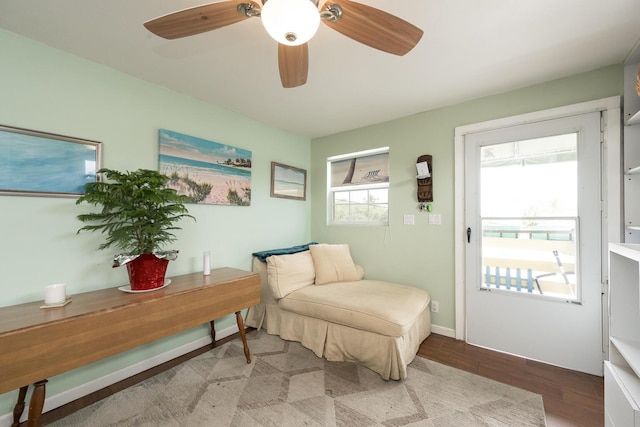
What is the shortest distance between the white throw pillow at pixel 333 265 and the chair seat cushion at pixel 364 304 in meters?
0.11

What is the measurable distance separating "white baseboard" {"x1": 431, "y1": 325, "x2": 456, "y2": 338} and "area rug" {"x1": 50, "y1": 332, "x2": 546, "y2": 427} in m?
0.55

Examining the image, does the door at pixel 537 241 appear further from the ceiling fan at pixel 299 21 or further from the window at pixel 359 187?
the ceiling fan at pixel 299 21

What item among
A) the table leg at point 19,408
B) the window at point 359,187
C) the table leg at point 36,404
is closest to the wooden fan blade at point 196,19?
the table leg at point 36,404

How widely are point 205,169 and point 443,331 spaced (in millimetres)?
2774

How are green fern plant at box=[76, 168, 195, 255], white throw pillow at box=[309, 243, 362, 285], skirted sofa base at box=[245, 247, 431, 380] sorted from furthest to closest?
white throw pillow at box=[309, 243, 362, 285]
skirted sofa base at box=[245, 247, 431, 380]
green fern plant at box=[76, 168, 195, 255]

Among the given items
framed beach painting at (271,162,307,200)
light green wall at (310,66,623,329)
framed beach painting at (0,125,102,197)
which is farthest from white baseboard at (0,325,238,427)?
light green wall at (310,66,623,329)

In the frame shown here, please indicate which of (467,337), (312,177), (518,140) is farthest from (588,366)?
Result: (312,177)

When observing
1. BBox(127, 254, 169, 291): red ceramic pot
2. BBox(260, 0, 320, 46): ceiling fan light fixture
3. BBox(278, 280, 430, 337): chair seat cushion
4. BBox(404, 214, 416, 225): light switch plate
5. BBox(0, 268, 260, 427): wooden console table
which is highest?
BBox(260, 0, 320, 46): ceiling fan light fixture

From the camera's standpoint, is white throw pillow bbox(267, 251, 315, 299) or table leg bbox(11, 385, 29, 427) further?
white throw pillow bbox(267, 251, 315, 299)

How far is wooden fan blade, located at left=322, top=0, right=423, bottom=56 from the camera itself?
40.9 inches

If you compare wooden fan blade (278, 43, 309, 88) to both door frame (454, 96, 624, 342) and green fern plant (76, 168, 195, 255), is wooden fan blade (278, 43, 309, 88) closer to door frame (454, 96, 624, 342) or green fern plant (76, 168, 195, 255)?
green fern plant (76, 168, 195, 255)

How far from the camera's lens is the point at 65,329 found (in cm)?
123

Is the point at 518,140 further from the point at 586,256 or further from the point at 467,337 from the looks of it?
the point at 467,337

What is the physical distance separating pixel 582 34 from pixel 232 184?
2787 mm
